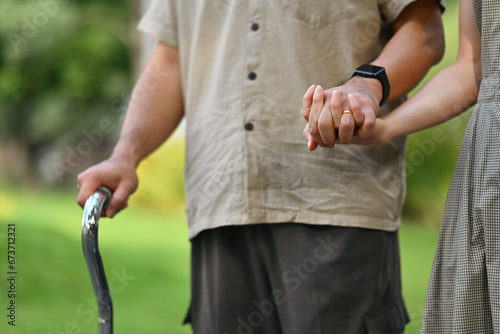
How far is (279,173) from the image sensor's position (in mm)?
1479

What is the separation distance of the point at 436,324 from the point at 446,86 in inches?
14.8

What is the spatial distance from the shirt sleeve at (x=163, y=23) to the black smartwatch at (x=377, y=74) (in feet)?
1.82

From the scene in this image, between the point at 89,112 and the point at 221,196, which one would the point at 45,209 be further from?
the point at 221,196

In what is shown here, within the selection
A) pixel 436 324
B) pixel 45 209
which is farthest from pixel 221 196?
pixel 45 209

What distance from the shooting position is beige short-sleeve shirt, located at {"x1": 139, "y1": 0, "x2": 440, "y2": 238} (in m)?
1.45

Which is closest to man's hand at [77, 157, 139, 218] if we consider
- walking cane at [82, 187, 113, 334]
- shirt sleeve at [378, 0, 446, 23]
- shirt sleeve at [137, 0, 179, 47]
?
walking cane at [82, 187, 113, 334]

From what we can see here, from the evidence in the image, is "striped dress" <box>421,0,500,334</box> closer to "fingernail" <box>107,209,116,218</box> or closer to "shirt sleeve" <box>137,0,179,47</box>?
"fingernail" <box>107,209,116,218</box>

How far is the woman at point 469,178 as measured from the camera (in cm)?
107

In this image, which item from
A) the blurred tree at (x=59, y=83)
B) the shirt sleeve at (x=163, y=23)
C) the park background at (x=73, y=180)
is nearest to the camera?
the shirt sleeve at (x=163, y=23)

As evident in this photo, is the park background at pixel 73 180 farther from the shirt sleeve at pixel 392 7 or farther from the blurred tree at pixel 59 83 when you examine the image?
the shirt sleeve at pixel 392 7

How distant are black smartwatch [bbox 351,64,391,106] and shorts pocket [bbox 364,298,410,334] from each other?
405mm

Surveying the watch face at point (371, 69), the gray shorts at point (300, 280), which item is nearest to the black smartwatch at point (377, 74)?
the watch face at point (371, 69)

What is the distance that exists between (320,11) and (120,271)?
3.71 metres

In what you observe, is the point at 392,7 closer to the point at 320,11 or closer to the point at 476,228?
the point at 320,11
